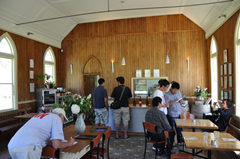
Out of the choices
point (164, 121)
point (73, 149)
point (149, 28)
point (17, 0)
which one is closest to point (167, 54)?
point (149, 28)

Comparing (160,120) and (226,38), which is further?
(226,38)

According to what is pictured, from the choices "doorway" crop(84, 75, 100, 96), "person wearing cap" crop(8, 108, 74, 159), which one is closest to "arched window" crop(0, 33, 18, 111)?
"doorway" crop(84, 75, 100, 96)

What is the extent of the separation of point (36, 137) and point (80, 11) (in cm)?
692

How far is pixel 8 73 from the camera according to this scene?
661cm

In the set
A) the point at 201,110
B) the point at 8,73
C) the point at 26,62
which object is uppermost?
the point at 26,62

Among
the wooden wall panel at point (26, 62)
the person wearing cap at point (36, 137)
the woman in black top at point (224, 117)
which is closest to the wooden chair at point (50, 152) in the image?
the person wearing cap at point (36, 137)

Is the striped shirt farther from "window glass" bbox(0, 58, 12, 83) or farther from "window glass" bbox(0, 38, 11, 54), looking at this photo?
"window glass" bbox(0, 38, 11, 54)

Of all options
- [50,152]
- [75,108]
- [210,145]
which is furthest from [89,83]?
[210,145]

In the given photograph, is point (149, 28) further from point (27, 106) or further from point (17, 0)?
point (27, 106)

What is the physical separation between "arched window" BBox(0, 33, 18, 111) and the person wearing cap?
478 centimetres

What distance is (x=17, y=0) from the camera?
6.04 meters

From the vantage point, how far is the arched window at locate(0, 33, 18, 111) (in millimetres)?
6352

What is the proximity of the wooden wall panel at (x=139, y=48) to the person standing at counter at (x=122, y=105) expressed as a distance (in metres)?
3.41

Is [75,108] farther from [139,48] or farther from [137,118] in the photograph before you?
[139,48]
